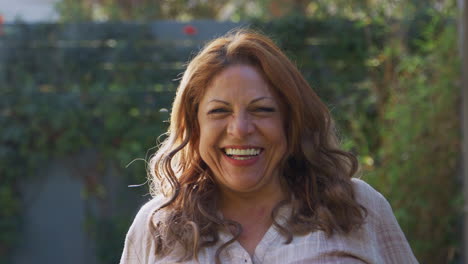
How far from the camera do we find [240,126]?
7.43 ft

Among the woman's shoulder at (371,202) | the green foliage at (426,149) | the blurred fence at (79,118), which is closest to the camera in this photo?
the woman's shoulder at (371,202)

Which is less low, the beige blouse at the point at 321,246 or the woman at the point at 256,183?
the woman at the point at 256,183

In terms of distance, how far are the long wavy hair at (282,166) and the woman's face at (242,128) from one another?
47 mm

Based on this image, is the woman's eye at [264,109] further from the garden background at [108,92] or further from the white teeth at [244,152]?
the garden background at [108,92]

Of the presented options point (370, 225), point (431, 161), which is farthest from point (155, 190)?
point (431, 161)

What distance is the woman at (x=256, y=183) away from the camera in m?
2.28

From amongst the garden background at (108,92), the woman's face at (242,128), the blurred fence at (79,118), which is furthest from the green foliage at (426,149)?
the woman's face at (242,128)

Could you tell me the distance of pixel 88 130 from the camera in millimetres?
5641

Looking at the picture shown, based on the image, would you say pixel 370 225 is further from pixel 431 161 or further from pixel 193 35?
pixel 193 35

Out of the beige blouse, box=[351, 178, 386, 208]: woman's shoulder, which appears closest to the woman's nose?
the beige blouse

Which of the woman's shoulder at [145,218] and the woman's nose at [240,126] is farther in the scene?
the woman's shoulder at [145,218]

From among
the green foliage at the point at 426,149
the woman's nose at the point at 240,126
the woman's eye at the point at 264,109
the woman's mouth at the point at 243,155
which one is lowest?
the green foliage at the point at 426,149

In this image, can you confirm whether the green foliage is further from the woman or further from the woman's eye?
the woman's eye

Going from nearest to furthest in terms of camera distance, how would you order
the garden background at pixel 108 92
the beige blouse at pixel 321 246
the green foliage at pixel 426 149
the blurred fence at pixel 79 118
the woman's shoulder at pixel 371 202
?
the beige blouse at pixel 321 246
the woman's shoulder at pixel 371 202
the green foliage at pixel 426 149
the garden background at pixel 108 92
the blurred fence at pixel 79 118
